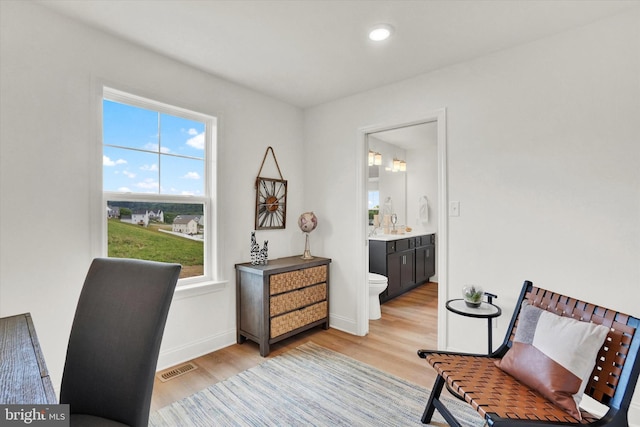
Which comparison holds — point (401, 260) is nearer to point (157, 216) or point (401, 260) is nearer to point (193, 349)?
point (193, 349)

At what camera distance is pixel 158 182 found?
257 centimetres

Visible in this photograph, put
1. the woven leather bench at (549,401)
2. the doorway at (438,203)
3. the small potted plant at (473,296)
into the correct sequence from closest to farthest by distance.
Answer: the woven leather bench at (549,401) < the small potted plant at (473,296) < the doorway at (438,203)

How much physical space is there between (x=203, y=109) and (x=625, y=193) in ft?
10.2

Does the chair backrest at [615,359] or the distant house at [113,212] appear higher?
the distant house at [113,212]

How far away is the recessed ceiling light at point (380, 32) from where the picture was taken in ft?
6.84

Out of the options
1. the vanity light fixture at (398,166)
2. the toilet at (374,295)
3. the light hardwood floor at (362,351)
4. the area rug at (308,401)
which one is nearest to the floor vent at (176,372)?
the light hardwood floor at (362,351)

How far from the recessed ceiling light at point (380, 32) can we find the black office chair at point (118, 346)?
1.94 metres

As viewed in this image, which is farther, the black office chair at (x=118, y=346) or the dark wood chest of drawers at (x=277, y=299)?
the dark wood chest of drawers at (x=277, y=299)

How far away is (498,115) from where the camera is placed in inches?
93.7

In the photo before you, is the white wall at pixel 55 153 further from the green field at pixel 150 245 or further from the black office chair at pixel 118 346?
the black office chair at pixel 118 346

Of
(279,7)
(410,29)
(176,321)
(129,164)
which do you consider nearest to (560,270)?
(410,29)

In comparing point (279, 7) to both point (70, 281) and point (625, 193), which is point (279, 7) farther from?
point (625, 193)

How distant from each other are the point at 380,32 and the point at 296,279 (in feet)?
7.11

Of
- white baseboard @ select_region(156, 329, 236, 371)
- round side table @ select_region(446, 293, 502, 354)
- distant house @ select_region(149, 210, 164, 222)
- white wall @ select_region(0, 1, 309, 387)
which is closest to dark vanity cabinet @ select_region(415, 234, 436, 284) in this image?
round side table @ select_region(446, 293, 502, 354)
